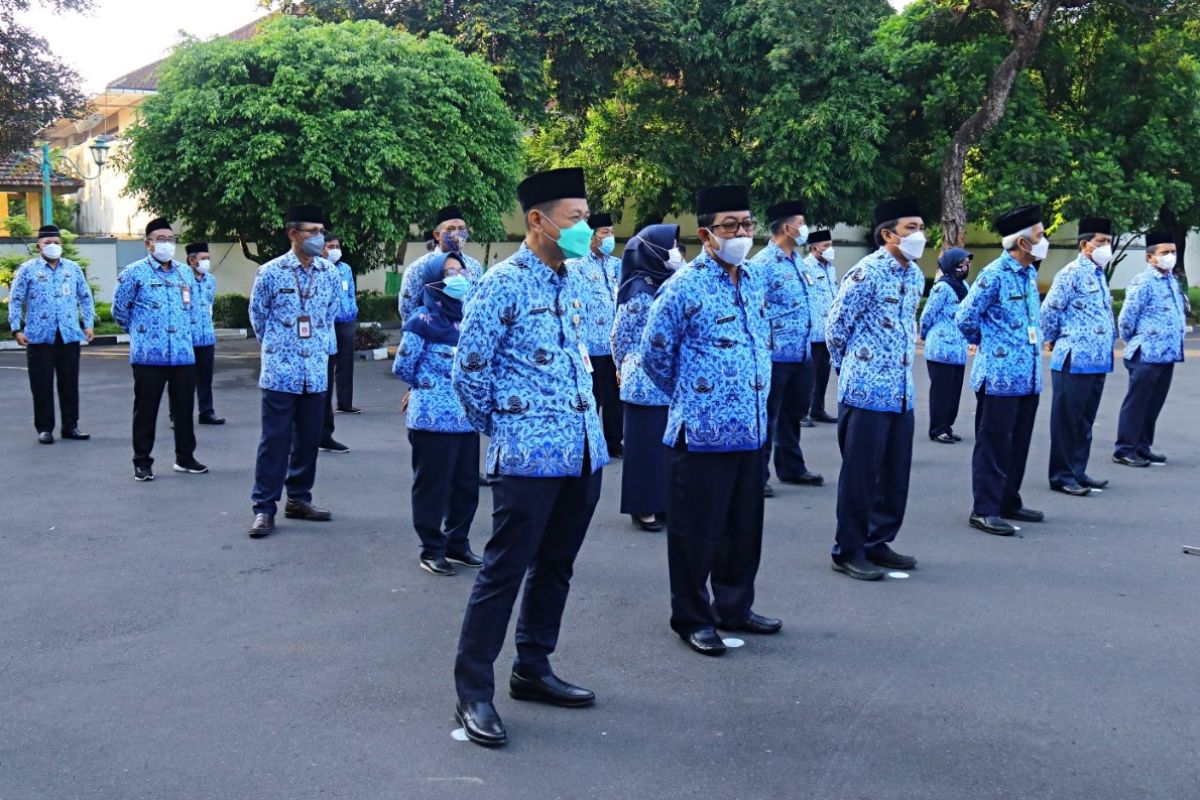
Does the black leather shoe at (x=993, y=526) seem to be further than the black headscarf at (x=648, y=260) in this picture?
Yes

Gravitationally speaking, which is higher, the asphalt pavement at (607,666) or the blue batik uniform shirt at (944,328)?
the blue batik uniform shirt at (944,328)

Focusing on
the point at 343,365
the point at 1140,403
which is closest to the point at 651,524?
the point at 1140,403

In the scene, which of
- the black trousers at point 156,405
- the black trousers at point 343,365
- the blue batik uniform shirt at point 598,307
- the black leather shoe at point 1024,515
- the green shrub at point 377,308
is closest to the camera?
the black leather shoe at point 1024,515

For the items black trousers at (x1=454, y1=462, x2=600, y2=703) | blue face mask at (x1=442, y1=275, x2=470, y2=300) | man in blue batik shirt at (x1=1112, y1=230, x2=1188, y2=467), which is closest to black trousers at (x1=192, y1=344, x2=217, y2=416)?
blue face mask at (x1=442, y1=275, x2=470, y2=300)

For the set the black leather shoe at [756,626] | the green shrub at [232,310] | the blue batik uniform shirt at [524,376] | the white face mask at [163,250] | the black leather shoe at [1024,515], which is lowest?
the green shrub at [232,310]

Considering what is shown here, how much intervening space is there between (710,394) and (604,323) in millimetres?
4080

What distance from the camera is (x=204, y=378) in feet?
39.8

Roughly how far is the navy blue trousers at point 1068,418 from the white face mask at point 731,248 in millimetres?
4583

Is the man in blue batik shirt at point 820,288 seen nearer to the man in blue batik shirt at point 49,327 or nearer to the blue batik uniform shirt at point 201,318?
the blue batik uniform shirt at point 201,318

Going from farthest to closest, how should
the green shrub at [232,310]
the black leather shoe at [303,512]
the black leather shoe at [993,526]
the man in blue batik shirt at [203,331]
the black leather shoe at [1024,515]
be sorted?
the green shrub at [232,310]
the man in blue batik shirt at [203,331]
the black leather shoe at [1024,515]
the black leather shoe at [303,512]
the black leather shoe at [993,526]

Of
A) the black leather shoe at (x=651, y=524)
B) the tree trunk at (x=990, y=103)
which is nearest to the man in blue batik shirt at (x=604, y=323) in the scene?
the black leather shoe at (x=651, y=524)

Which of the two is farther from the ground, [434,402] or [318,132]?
[318,132]

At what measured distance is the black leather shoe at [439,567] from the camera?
6340 mm

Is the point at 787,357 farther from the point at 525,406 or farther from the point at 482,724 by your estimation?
the point at 482,724
